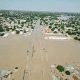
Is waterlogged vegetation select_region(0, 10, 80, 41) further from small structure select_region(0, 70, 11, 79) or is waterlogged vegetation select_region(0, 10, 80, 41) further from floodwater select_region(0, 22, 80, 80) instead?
small structure select_region(0, 70, 11, 79)

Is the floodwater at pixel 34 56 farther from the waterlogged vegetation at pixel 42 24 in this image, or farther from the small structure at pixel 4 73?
the waterlogged vegetation at pixel 42 24

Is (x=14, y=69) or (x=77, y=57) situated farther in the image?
(x=77, y=57)

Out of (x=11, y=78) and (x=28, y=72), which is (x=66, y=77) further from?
(x=11, y=78)

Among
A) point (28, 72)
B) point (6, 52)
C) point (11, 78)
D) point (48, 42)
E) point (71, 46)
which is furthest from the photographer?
point (48, 42)

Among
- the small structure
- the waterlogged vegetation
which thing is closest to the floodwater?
the small structure

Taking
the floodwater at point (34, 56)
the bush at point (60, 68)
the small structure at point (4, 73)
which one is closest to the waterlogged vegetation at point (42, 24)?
the floodwater at point (34, 56)

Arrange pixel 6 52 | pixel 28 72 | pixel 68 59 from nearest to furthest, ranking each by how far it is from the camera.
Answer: pixel 28 72 < pixel 68 59 < pixel 6 52

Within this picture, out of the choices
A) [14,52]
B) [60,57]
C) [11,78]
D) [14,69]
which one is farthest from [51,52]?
[11,78]

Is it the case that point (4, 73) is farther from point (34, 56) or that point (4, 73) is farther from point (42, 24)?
point (42, 24)
